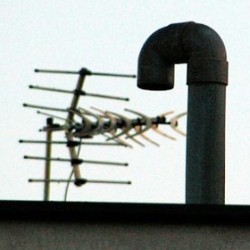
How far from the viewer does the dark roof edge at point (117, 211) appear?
12727 mm

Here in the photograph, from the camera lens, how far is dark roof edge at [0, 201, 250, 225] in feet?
41.8

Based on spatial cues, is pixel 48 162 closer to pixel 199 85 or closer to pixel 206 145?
pixel 199 85

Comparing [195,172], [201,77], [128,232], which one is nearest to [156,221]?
[128,232]

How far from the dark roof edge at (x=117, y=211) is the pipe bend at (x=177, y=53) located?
6.30 metres

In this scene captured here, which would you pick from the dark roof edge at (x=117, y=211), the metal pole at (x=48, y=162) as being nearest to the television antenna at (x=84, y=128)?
the metal pole at (x=48, y=162)

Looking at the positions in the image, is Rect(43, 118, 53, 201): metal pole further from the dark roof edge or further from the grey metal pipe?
the dark roof edge

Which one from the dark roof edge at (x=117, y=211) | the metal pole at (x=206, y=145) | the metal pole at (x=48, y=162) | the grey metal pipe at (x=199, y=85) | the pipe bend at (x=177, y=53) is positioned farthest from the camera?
the metal pole at (x=48, y=162)

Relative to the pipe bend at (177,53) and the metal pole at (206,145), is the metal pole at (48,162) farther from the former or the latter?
the metal pole at (206,145)

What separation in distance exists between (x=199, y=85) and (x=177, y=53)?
96 centimetres

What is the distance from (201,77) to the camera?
18.7 metres

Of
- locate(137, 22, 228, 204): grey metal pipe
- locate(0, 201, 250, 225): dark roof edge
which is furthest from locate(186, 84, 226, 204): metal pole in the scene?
locate(0, 201, 250, 225): dark roof edge

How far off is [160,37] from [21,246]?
747 cm

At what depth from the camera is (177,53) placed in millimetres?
19453

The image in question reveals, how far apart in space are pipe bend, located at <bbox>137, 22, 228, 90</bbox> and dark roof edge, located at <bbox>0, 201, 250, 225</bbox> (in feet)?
20.7
